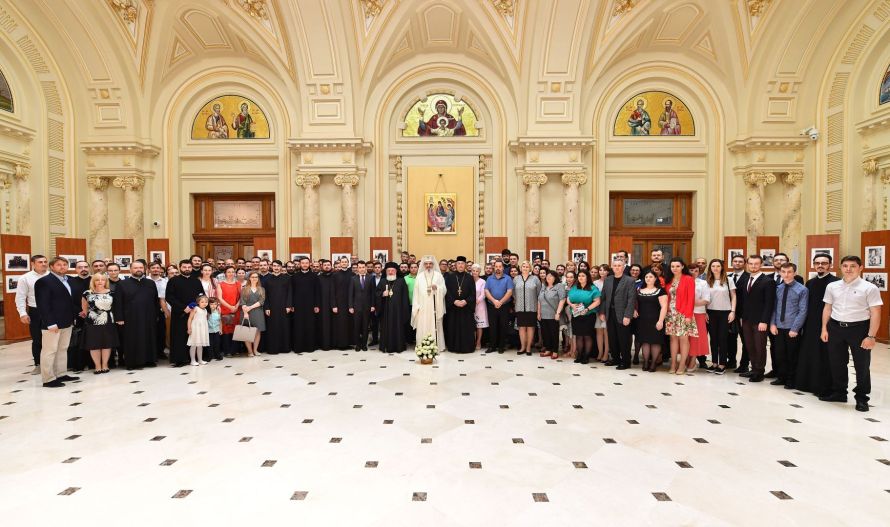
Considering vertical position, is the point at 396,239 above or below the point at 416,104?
below

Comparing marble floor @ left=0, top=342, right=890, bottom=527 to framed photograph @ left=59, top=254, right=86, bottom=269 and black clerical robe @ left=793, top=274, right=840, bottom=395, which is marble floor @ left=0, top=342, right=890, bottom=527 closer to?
black clerical robe @ left=793, top=274, right=840, bottom=395

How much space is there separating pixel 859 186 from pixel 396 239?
12.6 metres

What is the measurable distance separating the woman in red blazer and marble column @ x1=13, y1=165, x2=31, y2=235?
48.8ft

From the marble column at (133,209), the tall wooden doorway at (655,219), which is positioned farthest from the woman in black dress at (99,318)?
the tall wooden doorway at (655,219)

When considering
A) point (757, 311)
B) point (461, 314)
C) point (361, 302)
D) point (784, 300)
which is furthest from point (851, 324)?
point (361, 302)

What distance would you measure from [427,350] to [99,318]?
511cm

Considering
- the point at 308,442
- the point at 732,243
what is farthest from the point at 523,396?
the point at 732,243

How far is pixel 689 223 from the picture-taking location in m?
13.5

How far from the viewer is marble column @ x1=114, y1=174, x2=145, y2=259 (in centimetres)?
1257

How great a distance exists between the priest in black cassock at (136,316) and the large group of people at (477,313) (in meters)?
0.02

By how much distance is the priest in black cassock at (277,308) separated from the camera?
8.16 meters

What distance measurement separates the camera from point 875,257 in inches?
359

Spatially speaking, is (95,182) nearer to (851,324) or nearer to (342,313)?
(342,313)

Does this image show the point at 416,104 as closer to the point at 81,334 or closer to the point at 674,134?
the point at 674,134
